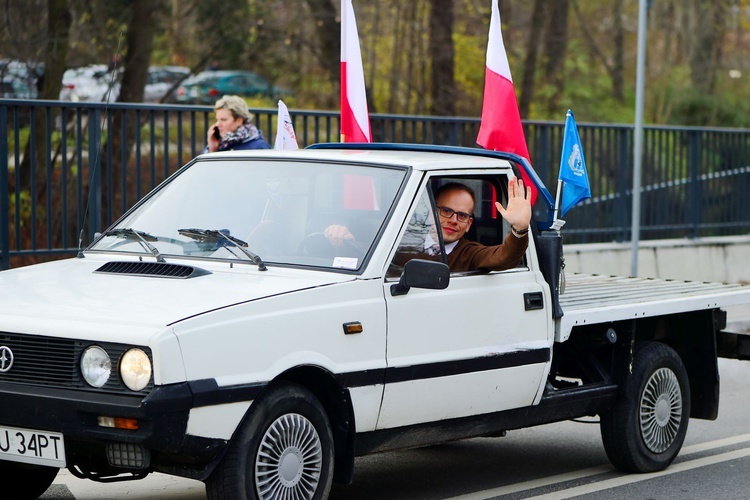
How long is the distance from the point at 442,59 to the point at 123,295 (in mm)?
17976

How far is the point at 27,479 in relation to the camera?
5.97m

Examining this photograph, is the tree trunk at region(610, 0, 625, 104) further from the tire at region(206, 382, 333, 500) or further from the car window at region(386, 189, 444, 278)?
the tire at region(206, 382, 333, 500)

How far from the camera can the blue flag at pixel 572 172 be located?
7281mm

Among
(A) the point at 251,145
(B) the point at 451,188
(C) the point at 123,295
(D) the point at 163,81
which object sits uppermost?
(D) the point at 163,81

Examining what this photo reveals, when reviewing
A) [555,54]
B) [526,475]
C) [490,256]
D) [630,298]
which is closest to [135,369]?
[490,256]

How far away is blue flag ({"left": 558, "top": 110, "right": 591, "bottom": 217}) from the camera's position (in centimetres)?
728

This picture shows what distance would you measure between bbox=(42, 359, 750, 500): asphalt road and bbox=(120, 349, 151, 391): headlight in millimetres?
1824

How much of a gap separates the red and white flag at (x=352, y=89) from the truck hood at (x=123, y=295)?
2754mm

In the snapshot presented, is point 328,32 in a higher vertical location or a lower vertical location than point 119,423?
higher


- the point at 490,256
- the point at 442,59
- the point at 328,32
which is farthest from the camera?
the point at 442,59

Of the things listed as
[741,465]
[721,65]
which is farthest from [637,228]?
[721,65]

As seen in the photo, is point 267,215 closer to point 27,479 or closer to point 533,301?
point 533,301

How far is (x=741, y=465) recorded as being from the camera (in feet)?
25.0

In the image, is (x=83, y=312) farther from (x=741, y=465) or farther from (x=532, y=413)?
(x=741, y=465)
